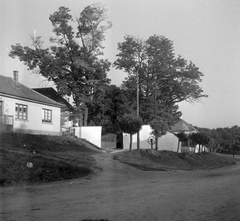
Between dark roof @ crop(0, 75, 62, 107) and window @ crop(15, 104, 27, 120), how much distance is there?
716 millimetres

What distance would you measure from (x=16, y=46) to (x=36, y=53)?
93.9 inches

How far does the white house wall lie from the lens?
94.2ft

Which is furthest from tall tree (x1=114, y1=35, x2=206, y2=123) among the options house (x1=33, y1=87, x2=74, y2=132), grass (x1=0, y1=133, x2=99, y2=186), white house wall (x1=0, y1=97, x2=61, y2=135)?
grass (x1=0, y1=133, x2=99, y2=186)

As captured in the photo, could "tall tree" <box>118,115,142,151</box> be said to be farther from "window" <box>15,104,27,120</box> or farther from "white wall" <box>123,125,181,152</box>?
"white wall" <box>123,125,181,152</box>

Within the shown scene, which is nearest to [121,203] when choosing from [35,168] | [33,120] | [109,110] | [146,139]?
[35,168]

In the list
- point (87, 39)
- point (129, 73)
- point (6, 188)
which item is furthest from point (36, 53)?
point (6, 188)

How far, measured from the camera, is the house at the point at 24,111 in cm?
2827

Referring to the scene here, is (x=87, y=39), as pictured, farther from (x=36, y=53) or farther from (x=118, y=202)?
(x=118, y=202)

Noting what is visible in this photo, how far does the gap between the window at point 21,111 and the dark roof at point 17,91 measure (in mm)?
716

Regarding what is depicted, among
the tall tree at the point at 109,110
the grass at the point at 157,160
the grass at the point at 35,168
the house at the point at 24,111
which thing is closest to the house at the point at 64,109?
the tall tree at the point at 109,110

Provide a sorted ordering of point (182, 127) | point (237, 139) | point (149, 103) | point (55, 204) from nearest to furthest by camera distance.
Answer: point (55, 204) → point (149, 103) → point (182, 127) → point (237, 139)

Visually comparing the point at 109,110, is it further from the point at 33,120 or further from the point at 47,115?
the point at 33,120

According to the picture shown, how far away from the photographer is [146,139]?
39906mm

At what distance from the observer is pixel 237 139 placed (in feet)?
347
